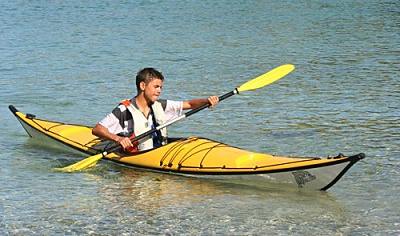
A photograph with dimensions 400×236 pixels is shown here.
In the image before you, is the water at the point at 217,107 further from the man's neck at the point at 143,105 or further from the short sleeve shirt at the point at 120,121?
the man's neck at the point at 143,105

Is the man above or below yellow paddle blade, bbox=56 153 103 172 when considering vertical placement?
above

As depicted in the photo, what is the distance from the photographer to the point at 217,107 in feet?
32.0

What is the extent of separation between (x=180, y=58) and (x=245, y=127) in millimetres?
5154

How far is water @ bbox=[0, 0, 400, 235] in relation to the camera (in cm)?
553

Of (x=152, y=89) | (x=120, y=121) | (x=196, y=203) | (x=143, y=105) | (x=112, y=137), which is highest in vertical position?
(x=152, y=89)

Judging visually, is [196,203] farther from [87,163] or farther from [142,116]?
[87,163]

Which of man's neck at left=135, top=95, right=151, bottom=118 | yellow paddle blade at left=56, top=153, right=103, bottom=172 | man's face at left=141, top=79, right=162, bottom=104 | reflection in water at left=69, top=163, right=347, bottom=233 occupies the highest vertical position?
man's face at left=141, top=79, right=162, bottom=104

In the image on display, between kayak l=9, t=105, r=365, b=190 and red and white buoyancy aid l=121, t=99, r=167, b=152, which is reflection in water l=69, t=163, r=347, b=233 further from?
red and white buoyancy aid l=121, t=99, r=167, b=152

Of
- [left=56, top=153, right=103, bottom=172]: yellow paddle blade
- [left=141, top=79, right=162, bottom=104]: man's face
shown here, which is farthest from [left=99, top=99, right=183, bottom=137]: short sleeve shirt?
[left=56, top=153, right=103, bottom=172]: yellow paddle blade

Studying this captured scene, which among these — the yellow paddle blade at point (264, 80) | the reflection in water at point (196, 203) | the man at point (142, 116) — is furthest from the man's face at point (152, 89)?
the yellow paddle blade at point (264, 80)

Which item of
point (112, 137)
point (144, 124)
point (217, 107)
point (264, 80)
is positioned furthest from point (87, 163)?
point (217, 107)

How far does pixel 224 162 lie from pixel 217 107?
11.9ft

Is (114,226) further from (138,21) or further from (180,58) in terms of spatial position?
(138,21)

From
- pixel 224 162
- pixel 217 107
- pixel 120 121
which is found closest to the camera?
pixel 224 162
